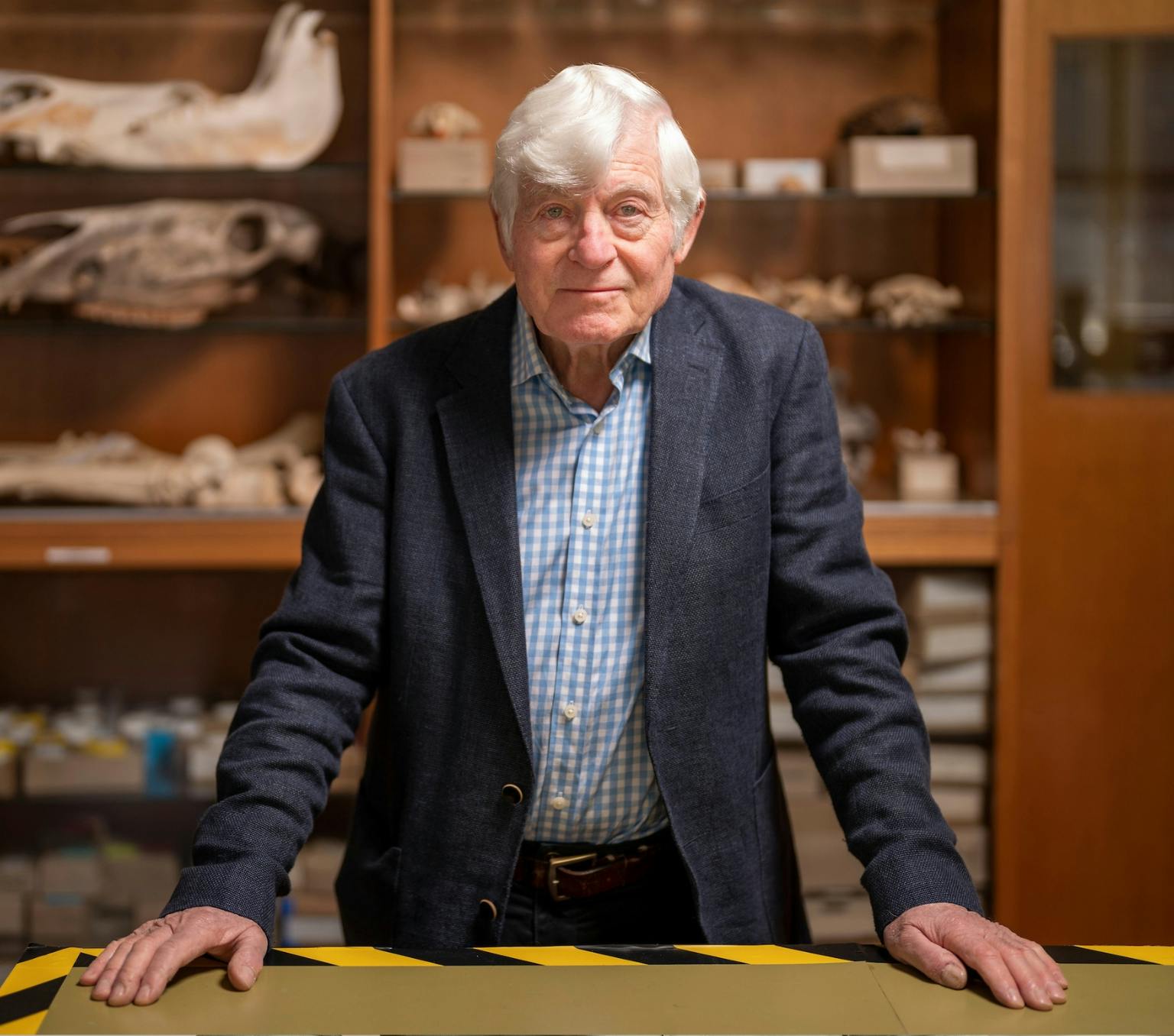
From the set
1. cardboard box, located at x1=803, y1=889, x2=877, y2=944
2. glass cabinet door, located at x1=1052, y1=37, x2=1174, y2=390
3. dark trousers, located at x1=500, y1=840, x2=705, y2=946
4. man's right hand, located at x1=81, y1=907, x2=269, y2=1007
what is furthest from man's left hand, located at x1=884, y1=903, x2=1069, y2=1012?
glass cabinet door, located at x1=1052, y1=37, x2=1174, y2=390

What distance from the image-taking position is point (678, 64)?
3064 millimetres

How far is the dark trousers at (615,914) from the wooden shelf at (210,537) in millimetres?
1384

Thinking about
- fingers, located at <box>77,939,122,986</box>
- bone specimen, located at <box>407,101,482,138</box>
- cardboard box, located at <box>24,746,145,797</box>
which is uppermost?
bone specimen, located at <box>407,101,482,138</box>

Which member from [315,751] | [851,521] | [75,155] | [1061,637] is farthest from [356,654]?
[1061,637]

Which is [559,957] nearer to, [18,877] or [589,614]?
[589,614]

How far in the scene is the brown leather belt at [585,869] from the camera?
142 centimetres

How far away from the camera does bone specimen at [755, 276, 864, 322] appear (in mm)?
2844

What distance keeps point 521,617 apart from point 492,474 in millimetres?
164

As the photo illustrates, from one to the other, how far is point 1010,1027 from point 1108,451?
7.27ft

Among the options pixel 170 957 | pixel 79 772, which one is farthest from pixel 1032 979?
pixel 79 772

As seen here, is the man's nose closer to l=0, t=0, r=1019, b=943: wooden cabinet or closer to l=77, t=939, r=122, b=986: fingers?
l=77, t=939, r=122, b=986: fingers

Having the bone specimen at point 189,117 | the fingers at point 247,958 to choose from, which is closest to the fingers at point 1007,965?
the fingers at point 247,958

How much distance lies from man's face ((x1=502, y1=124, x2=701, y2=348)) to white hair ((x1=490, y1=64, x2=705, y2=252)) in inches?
0.6

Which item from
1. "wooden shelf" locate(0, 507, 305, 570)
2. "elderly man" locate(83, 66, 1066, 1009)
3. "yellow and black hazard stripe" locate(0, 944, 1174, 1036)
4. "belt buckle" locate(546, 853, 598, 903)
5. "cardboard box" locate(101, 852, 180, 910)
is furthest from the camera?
"cardboard box" locate(101, 852, 180, 910)
